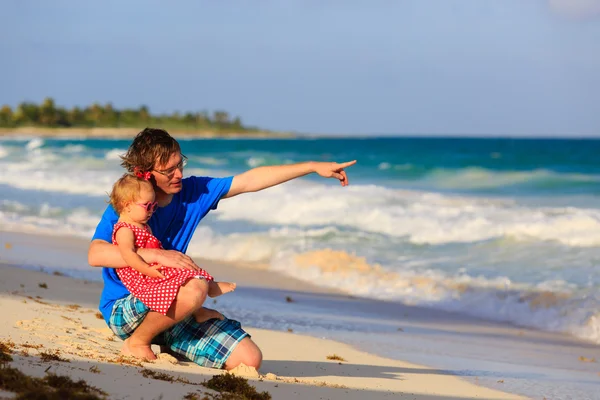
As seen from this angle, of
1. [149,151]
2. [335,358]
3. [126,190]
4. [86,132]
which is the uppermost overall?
[86,132]

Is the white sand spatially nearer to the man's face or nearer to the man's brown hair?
the man's face

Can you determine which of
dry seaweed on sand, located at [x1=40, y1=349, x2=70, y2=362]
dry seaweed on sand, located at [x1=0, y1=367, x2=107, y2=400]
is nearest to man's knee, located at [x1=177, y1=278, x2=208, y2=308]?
dry seaweed on sand, located at [x1=40, y1=349, x2=70, y2=362]

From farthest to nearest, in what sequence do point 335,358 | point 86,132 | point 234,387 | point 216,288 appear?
1. point 86,132
2. point 335,358
3. point 216,288
4. point 234,387

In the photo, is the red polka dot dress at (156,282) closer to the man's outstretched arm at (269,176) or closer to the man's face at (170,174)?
the man's face at (170,174)

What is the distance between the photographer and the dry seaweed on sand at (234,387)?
406cm

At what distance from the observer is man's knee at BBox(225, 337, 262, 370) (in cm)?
478

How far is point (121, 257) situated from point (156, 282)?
0.76ft

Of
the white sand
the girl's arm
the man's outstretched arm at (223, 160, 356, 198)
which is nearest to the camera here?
the white sand

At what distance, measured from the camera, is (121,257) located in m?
4.47

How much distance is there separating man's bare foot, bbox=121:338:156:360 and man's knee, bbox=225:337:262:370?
1.46 feet

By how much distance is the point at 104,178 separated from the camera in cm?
2741

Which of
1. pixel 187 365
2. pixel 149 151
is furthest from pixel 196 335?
pixel 149 151

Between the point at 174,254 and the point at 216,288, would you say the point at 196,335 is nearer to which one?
the point at 216,288

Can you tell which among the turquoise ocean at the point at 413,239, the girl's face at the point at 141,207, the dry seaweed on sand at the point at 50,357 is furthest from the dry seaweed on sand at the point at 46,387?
the turquoise ocean at the point at 413,239
